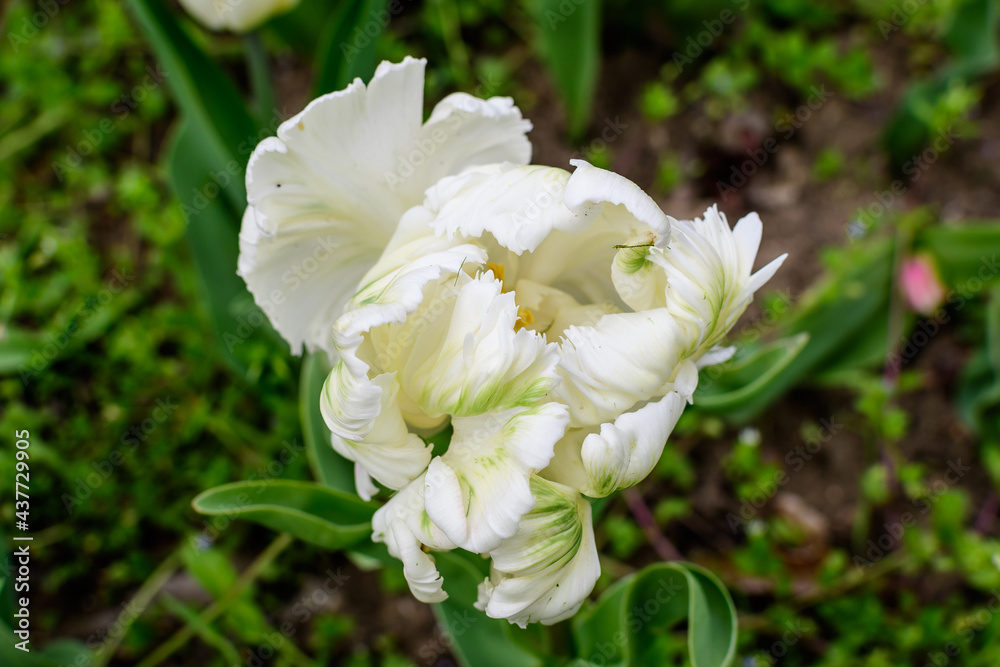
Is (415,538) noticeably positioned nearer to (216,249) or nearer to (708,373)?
(708,373)

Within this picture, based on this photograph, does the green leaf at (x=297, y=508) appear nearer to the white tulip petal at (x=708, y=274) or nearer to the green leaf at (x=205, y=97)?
the white tulip petal at (x=708, y=274)

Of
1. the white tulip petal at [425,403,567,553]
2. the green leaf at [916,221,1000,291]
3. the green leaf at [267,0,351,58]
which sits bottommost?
the green leaf at [916,221,1000,291]

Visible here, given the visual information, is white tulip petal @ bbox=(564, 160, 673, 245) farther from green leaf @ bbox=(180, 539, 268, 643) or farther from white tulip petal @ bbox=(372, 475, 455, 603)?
green leaf @ bbox=(180, 539, 268, 643)

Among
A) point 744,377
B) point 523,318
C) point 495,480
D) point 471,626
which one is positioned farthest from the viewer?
point 744,377

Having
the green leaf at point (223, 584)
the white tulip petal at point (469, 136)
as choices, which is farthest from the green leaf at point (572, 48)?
the green leaf at point (223, 584)

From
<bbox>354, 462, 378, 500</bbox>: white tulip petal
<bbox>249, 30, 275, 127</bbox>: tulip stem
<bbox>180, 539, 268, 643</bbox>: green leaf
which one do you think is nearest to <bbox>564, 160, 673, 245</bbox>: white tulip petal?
<bbox>354, 462, 378, 500</bbox>: white tulip petal

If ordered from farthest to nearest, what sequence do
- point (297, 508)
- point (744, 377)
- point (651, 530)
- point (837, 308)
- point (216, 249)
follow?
point (651, 530)
point (837, 308)
point (216, 249)
point (744, 377)
point (297, 508)

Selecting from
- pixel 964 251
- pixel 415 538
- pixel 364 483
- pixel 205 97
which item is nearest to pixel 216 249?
pixel 205 97
